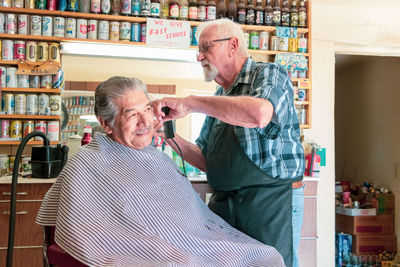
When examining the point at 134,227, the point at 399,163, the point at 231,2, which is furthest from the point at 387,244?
the point at 134,227

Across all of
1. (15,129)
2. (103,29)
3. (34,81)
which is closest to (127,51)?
(103,29)

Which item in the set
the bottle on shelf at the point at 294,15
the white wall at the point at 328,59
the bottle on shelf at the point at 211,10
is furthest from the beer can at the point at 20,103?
the white wall at the point at 328,59

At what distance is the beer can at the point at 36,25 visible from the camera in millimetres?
3558

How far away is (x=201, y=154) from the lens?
1.91 metres

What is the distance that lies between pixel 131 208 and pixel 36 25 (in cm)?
279

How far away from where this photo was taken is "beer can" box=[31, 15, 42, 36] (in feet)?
11.7

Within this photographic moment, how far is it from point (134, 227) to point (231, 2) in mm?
3177

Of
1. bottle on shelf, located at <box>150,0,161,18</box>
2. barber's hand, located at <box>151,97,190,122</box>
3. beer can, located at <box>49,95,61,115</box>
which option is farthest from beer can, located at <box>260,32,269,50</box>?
barber's hand, located at <box>151,97,190,122</box>

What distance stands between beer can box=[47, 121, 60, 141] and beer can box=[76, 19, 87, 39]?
31.4 inches

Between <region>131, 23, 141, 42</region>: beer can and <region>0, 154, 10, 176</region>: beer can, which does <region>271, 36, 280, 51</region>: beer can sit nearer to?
<region>131, 23, 141, 42</region>: beer can

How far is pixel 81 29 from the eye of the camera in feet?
12.0

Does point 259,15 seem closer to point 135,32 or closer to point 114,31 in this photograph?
point 135,32

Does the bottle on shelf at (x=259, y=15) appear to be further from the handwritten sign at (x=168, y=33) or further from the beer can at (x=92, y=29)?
the beer can at (x=92, y=29)

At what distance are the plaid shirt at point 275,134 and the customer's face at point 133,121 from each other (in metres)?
0.35
